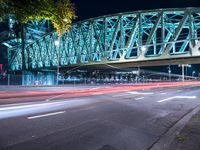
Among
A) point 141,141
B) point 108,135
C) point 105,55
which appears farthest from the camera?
point 105,55

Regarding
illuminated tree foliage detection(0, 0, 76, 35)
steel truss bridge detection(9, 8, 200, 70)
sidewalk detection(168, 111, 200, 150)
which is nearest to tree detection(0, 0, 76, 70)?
illuminated tree foliage detection(0, 0, 76, 35)

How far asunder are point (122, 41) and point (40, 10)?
5202 cm

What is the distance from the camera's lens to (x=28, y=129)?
26.7 feet

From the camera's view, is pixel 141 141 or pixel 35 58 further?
pixel 35 58

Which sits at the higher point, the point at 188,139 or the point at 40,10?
the point at 40,10

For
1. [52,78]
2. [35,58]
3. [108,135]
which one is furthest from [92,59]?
[108,135]

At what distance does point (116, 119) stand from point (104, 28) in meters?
58.1

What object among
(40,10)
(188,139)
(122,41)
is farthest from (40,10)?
(122,41)

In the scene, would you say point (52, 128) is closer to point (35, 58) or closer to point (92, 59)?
point (92, 59)

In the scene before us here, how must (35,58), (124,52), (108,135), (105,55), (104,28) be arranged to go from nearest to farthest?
(108,135)
(124,52)
(105,55)
(104,28)
(35,58)

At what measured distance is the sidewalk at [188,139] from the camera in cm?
629

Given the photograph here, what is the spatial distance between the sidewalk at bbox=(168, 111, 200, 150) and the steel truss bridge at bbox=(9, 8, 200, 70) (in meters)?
35.6

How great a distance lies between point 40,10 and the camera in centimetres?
873

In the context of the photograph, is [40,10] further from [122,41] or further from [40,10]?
[122,41]
